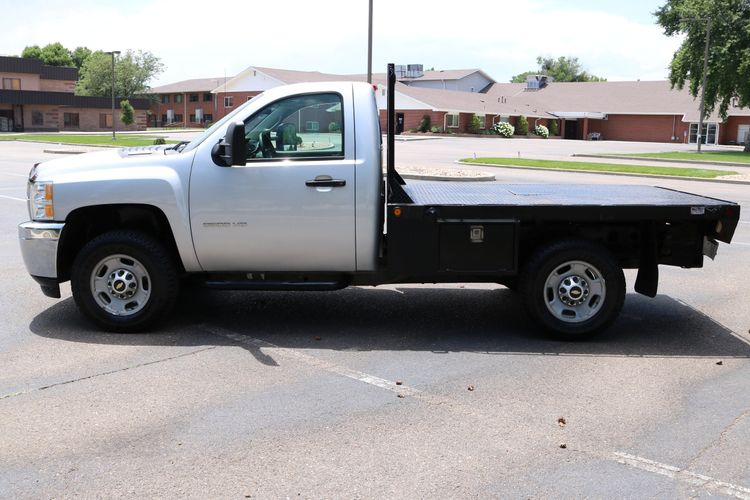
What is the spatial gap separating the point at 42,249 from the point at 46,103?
259ft

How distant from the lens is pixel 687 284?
357 inches

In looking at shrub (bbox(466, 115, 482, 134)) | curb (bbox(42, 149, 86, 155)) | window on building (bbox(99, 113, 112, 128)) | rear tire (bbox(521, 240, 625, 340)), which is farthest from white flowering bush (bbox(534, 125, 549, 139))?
rear tire (bbox(521, 240, 625, 340))

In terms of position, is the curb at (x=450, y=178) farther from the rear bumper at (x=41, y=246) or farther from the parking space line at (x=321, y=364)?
the rear bumper at (x=41, y=246)

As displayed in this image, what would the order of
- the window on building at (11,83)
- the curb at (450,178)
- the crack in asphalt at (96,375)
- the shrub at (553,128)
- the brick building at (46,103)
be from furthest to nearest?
1. the shrub at (553,128)
2. the window on building at (11,83)
3. the brick building at (46,103)
4. the curb at (450,178)
5. the crack in asphalt at (96,375)

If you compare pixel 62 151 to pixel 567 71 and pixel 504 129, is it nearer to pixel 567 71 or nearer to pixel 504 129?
pixel 504 129

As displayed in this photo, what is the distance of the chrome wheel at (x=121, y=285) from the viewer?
6.58 m

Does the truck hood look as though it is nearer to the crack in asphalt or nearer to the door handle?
the door handle

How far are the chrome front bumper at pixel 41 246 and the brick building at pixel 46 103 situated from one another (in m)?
76.3

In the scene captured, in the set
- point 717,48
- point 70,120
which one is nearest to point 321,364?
point 717,48

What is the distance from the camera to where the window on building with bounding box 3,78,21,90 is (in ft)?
266

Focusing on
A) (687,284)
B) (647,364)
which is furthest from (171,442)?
(687,284)

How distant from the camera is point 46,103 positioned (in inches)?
3073

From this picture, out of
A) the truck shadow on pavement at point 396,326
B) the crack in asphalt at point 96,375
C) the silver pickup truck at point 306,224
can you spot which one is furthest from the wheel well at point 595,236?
the crack in asphalt at point 96,375

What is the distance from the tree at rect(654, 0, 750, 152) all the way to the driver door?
Result: 143 feet
